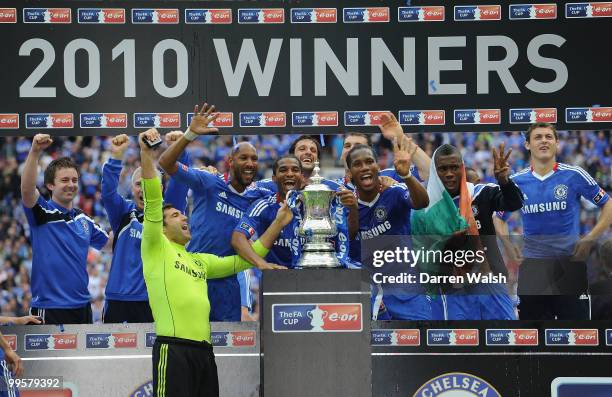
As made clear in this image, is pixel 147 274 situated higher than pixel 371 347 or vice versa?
pixel 147 274

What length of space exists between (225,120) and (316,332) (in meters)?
2.19

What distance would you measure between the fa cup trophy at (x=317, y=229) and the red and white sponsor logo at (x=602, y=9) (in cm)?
281

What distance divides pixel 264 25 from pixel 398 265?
227cm

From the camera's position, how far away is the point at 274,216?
25.5 ft

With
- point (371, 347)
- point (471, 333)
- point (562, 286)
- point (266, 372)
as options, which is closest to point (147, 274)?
point (266, 372)

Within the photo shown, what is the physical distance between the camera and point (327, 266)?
22.6 feet

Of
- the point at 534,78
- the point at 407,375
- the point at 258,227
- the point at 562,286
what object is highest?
the point at 534,78

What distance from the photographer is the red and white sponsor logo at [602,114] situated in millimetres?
8172

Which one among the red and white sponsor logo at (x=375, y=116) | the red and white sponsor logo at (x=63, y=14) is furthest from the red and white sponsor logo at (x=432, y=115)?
the red and white sponsor logo at (x=63, y=14)

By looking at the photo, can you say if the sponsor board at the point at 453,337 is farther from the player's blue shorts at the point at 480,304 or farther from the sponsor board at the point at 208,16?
the sponsor board at the point at 208,16

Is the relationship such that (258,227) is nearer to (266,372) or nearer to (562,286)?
(266,372)

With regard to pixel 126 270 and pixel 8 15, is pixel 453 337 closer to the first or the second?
pixel 126 270

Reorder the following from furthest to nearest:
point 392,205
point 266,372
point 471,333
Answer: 1. point 392,205
2. point 471,333
3. point 266,372

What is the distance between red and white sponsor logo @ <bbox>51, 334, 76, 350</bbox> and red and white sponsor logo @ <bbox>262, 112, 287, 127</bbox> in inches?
87.7
